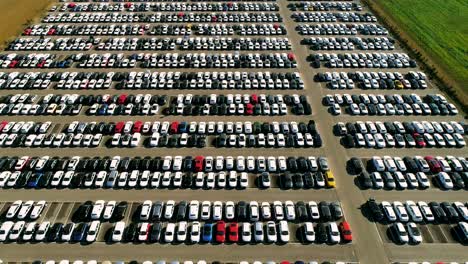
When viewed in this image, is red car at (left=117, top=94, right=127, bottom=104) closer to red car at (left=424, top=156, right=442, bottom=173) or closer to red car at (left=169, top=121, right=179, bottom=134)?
red car at (left=169, top=121, right=179, bottom=134)

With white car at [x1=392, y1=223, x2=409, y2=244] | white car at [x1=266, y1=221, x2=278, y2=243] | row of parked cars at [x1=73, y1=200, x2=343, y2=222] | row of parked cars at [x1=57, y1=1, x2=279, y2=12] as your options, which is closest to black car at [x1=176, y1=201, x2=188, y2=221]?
row of parked cars at [x1=73, y1=200, x2=343, y2=222]

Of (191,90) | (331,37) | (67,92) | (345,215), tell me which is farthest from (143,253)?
(331,37)

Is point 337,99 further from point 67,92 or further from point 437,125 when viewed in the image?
point 67,92

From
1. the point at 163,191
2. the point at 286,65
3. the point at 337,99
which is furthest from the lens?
the point at 286,65

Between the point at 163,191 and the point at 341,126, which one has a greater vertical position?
the point at 341,126

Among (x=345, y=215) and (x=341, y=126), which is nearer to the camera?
(x=345, y=215)

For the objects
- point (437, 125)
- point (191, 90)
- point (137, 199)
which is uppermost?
point (191, 90)
